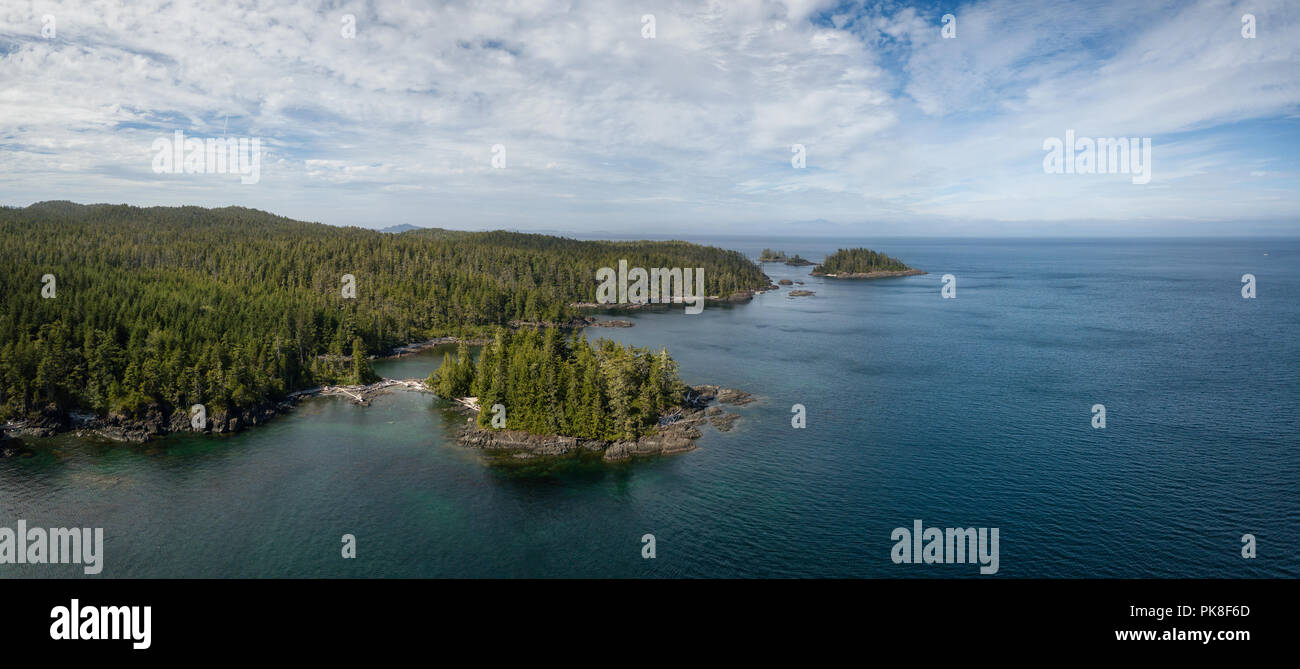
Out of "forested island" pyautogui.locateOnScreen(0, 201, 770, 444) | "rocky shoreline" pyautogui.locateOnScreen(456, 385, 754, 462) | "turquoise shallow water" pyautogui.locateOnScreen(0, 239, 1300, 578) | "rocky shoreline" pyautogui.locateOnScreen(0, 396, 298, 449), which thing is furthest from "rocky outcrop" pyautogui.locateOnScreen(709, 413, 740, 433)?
"rocky shoreline" pyautogui.locateOnScreen(0, 396, 298, 449)

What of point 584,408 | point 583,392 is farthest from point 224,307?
point 584,408

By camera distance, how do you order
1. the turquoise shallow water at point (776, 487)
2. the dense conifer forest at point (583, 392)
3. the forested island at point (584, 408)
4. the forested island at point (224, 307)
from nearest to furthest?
the turquoise shallow water at point (776, 487), the forested island at point (584, 408), the dense conifer forest at point (583, 392), the forested island at point (224, 307)

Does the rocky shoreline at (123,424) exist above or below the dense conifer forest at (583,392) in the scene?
below

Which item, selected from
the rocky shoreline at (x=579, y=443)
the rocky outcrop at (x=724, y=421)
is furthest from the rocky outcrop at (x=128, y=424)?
the rocky outcrop at (x=724, y=421)

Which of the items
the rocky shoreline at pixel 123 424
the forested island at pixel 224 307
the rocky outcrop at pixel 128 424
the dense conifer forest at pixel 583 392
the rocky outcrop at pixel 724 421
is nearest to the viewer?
the rocky shoreline at pixel 123 424

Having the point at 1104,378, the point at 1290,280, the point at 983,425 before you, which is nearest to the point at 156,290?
the point at 983,425

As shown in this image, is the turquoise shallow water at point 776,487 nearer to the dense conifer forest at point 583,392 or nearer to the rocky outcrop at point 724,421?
the rocky outcrop at point 724,421
